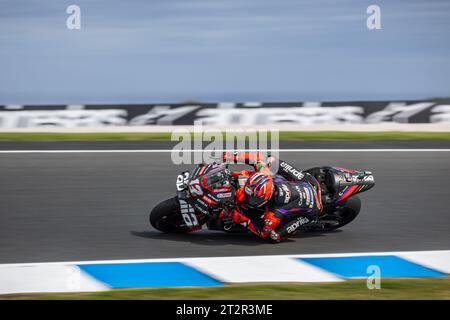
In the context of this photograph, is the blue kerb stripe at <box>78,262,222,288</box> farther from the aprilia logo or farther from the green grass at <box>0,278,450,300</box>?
the aprilia logo

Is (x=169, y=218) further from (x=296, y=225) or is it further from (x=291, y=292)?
(x=291, y=292)

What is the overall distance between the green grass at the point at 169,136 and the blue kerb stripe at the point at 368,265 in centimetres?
1005

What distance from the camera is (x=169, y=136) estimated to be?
1755 centimetres

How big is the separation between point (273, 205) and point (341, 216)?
40.4 inches

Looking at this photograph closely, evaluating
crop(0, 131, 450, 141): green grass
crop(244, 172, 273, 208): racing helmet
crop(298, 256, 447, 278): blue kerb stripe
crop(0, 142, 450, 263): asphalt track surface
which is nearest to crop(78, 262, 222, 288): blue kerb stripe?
crop(0, 142, 450, 263): asphalt track surface

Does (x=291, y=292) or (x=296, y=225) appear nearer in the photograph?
(x=291, y=292)

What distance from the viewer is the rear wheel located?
819 cm


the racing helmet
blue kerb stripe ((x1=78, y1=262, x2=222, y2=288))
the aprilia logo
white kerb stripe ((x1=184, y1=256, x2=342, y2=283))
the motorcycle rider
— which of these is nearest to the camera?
blue kerb stripe ((x1=78, y1=262, x2=222, y2=288))

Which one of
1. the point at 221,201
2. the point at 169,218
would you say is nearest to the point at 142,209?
the point at 169,218

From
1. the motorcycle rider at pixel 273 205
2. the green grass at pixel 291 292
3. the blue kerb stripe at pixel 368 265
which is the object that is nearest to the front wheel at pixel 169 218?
the motorcycle rider at pixel 273 205

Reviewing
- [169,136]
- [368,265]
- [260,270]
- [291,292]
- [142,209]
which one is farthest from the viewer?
[169,136]

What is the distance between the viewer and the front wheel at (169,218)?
7906mm

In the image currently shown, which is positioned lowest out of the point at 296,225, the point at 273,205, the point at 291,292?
the point at 291,292

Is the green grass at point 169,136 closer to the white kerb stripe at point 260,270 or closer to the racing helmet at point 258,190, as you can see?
the racing helmet at point 258,190
